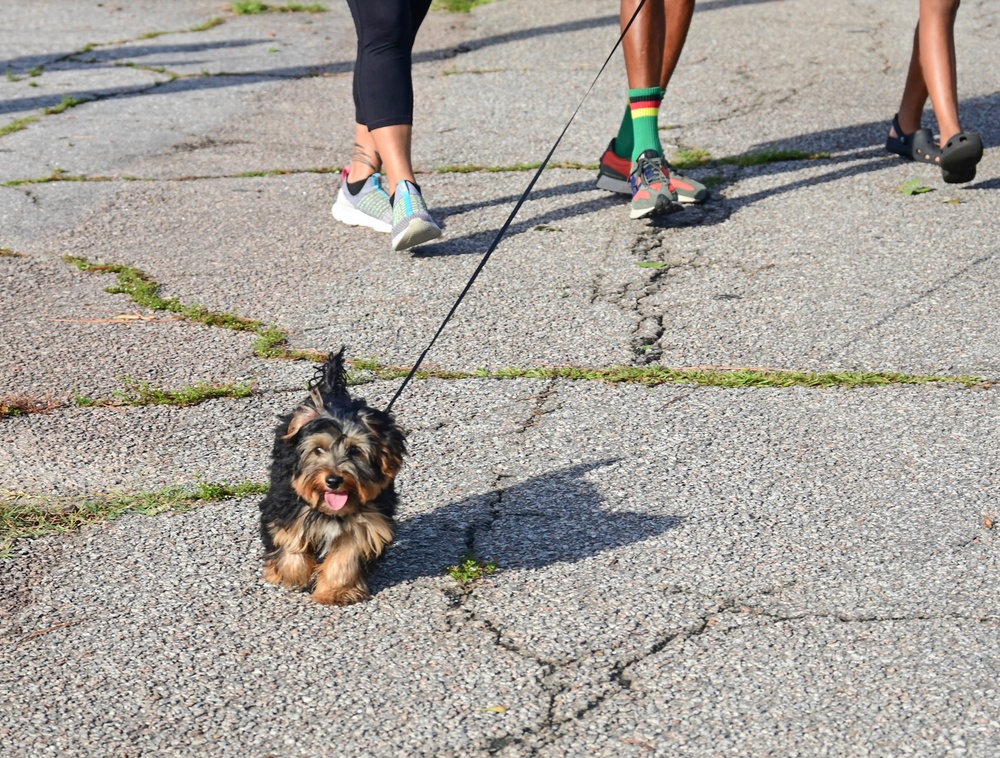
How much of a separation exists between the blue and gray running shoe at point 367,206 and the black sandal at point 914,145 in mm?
2903

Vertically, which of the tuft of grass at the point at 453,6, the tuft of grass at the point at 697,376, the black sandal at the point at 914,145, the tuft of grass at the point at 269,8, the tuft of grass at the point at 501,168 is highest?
the tuft of grass at the point at 269,8

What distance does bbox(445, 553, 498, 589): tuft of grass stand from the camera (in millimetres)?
3383

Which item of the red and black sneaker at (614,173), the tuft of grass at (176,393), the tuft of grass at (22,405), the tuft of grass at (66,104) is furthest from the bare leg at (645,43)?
the tuft of grass at (66,104)

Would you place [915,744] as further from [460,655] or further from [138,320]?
[138,320]

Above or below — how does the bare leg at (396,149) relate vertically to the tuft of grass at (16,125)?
above

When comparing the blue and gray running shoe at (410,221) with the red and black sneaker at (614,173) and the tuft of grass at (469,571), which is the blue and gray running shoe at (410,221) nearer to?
the red and black sneaker at (614,173)

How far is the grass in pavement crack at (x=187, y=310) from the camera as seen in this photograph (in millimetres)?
4844

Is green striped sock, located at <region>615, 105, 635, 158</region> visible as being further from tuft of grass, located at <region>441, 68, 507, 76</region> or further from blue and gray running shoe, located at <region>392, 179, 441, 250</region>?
tuft of grass, located at <region>441, 68, 507, 76</region>

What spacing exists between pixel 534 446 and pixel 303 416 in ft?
3.64

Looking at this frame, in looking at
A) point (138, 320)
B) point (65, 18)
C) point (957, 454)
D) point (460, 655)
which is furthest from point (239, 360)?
point (65, 18)

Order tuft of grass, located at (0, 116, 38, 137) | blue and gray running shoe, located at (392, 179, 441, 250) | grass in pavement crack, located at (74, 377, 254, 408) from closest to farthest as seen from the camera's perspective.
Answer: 1. grass in pavement crack, located at (74, 377, 254, 408)
2. blue and gray running shoe, located at (392, 179, 441, 250)
3. tuft of grass, located at (0, 116, 38, 137)

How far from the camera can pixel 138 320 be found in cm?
516

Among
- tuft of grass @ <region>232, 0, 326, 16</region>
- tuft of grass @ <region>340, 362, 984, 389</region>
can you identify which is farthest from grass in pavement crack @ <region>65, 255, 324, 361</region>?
tuft of grass @ <region>232, 0, 326, 16</region>

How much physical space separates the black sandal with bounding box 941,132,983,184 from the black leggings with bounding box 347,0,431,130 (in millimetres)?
2581
